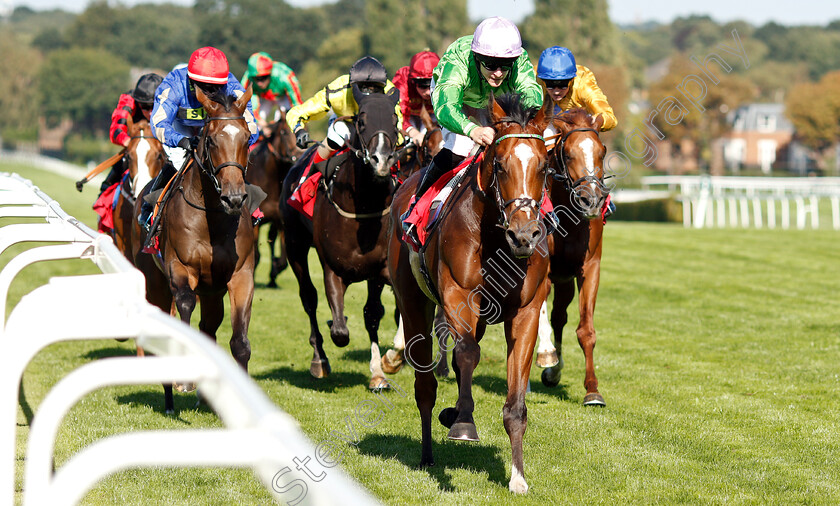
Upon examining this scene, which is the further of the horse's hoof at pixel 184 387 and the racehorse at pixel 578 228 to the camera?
the horse's hoof at pixel 184 387

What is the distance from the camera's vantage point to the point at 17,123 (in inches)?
4250

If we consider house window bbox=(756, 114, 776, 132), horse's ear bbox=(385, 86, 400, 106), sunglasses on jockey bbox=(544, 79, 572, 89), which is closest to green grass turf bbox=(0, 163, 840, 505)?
horse's ear bbox=(385, 86, 400, 106)

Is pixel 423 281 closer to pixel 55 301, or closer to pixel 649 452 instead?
pixel 649 452

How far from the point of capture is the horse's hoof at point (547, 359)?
6992mm

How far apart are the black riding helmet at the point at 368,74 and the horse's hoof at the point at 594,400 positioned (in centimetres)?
272

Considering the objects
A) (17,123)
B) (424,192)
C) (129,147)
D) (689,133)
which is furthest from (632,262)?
(17,123)

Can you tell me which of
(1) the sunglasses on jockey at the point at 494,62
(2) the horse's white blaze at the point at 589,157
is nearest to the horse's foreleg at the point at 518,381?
(1) the sunglasses on jockey at the point at 494,62

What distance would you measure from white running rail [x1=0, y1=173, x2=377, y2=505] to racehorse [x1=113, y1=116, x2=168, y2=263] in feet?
17.7

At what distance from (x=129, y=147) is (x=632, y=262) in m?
10.0

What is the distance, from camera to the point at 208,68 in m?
6.28

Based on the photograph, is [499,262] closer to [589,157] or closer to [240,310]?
[589,157]

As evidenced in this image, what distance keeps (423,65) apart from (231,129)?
2.37 m

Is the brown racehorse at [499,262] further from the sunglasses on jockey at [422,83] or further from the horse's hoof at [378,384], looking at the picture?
the sunglasses on jockey at [422,83]

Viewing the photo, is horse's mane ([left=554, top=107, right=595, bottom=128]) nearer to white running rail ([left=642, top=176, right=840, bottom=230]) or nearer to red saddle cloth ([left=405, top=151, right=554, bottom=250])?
red saddle cloth ([left=405, top=151, right=554, bottom=250])
